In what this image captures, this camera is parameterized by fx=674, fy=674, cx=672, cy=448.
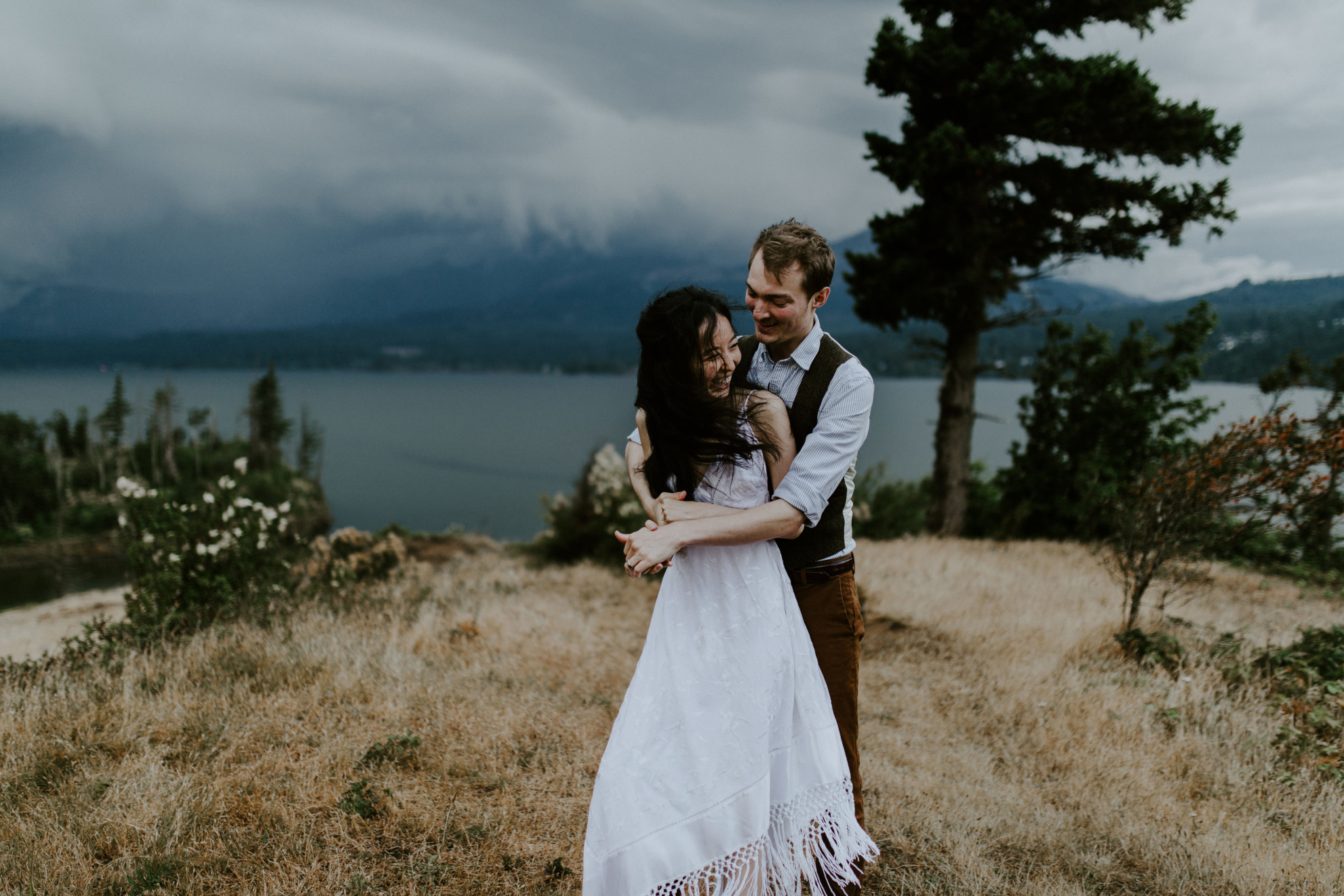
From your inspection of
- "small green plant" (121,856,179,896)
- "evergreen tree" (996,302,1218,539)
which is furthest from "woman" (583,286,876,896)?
"evergreen tree" (996,302,1218,539)

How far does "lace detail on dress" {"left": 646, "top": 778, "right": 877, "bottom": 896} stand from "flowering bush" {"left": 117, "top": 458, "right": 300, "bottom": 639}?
5563 millimetres

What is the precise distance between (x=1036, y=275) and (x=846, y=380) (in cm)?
1113

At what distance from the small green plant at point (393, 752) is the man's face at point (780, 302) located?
122 inches

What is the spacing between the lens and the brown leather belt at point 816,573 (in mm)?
2479

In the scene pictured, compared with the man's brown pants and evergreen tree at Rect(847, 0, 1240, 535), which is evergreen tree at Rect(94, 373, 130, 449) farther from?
the man's brown pants

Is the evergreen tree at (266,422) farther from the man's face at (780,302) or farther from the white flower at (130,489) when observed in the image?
the man's face at (780,302)

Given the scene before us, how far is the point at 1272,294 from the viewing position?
9262 cm

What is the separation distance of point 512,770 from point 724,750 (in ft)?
7.17

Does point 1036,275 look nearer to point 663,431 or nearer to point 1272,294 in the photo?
point 663,431

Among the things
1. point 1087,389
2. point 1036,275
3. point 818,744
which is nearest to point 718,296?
point 818,744

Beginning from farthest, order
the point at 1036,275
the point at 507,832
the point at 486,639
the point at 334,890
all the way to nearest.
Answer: the point at 1036,275 → the point at 486,639 → the point at 507,832 → the point at 334,890

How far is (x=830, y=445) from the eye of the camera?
7.01 ft

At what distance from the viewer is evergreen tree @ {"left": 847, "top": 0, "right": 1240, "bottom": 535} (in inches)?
386

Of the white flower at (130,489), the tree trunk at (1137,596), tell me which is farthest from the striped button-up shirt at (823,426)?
the white flower at (130,489)
